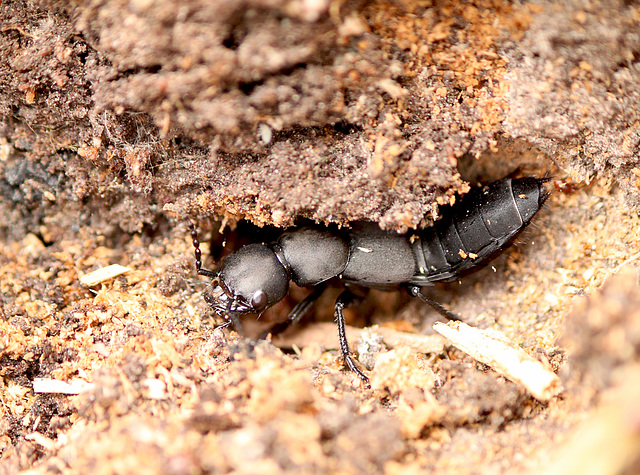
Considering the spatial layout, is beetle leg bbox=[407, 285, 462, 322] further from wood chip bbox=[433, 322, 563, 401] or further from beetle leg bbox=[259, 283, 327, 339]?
beetle leg bbox=[259, 283, 327, 339]

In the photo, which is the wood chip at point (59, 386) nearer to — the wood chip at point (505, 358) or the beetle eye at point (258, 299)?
the beetle eye at point (258, 299)

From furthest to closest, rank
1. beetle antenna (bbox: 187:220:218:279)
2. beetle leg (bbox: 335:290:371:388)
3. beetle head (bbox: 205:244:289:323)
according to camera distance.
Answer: beetle head (bbox: 205:244:289:323) → beetle antenna (bbox: 187:220:218:279) → beetle leg (bbox: 335:290:371:388)

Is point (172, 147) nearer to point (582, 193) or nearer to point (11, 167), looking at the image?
point (11, 167)

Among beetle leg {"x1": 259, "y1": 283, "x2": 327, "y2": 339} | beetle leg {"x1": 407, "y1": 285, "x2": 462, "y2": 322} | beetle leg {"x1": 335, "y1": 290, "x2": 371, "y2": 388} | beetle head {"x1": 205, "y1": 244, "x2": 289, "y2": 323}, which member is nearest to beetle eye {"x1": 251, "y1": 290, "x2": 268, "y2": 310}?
beetle head {"x1": 205, "y1": 244, "x2": 289, "y2": 323}

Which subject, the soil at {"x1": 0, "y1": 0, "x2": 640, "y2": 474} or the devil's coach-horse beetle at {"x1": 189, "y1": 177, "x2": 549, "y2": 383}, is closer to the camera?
the soil at {"x1": 0, "y1": 0, "x2": 640, "y2": 474}

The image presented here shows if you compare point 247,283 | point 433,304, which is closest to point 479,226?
point 433,304

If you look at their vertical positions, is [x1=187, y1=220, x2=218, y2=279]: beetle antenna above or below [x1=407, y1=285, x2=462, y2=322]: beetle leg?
above
